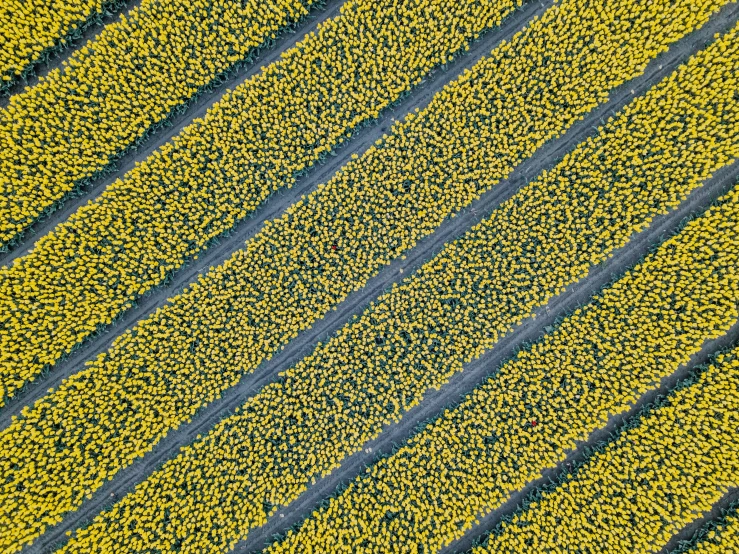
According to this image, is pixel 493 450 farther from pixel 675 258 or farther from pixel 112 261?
pixel 112 261

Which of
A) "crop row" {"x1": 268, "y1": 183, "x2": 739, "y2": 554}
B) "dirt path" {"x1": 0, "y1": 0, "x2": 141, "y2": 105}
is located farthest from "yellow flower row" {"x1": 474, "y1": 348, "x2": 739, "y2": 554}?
"dirt path" {"x1": 0, "y1": 0, "x2": 141, "y2": 105}

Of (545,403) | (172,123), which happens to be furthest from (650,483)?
(172,123)

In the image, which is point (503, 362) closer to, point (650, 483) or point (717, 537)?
point (650, 483)

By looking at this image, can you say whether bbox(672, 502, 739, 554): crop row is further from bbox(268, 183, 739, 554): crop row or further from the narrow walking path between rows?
the narrow walking path between rows

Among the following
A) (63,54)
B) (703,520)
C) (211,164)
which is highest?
(63,54)

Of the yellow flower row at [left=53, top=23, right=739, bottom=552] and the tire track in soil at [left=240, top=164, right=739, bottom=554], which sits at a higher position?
the yellow flower row at [left=53, top=23, right=739, bottom=552]

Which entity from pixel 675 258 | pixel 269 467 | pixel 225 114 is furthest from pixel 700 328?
pixel 225 114

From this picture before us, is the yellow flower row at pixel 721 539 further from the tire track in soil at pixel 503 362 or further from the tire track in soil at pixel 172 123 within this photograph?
the tire track in soil at pixel 172 123
